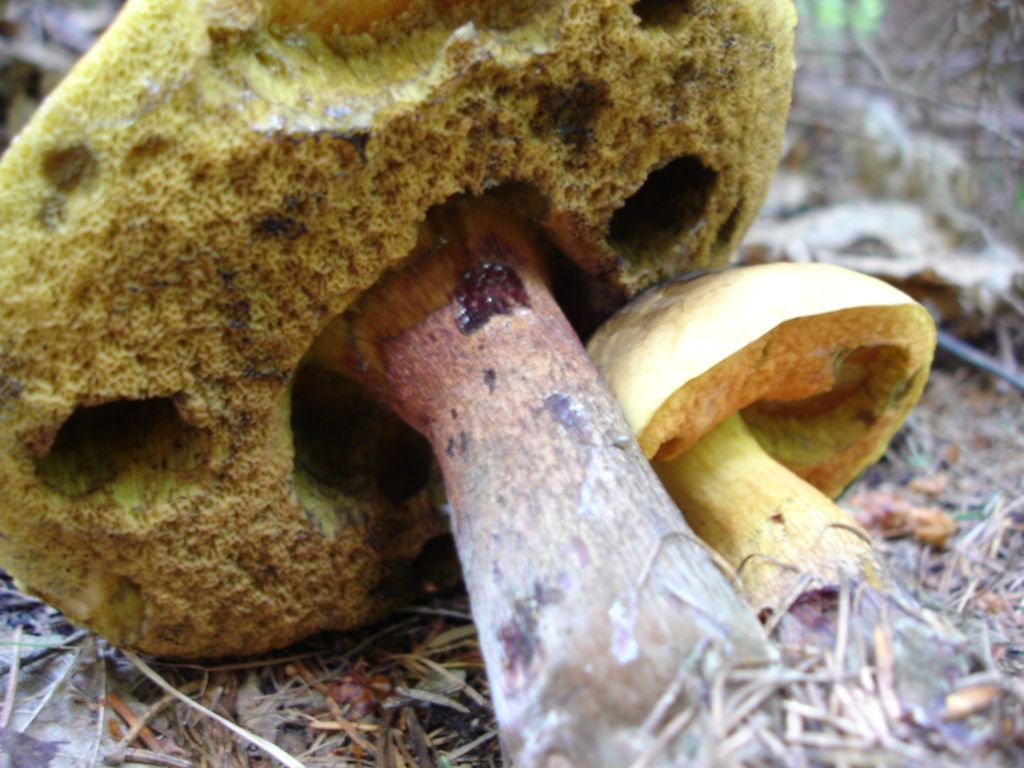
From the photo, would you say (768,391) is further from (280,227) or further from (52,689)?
(52,689)

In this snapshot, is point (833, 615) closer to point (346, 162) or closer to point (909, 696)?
point (909, 696)

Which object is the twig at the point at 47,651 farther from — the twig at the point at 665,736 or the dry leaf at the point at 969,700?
the dry leaf at the point at 969,700

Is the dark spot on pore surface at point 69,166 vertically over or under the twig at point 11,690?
over

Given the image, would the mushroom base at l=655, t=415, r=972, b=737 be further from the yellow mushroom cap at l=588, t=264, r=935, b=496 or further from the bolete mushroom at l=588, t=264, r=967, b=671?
the yellow mushroom cap at l=588, t=264, r=935, b=496

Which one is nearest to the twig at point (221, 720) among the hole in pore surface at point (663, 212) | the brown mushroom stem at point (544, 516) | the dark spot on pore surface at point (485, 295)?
the brown mushroom stem at point (544, 516)

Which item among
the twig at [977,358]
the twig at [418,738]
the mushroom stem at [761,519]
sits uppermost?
the twig at [418,738]

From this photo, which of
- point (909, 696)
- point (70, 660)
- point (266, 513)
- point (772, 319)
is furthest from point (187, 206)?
point (909, 696)

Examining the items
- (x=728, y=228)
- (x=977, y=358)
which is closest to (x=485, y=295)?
(x=728, y=228)
